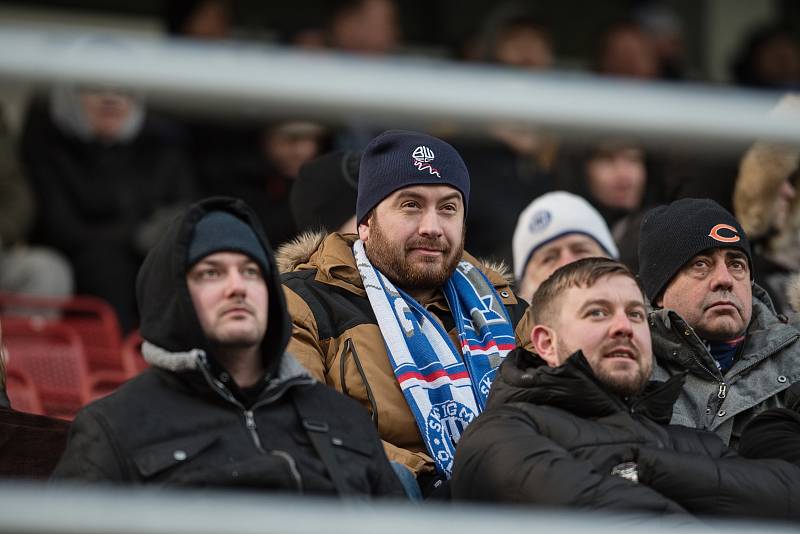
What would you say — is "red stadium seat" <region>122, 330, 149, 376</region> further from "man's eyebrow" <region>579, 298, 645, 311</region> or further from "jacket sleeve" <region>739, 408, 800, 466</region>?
"jacket sleeve" <region>739, 408, 800, 466</region>

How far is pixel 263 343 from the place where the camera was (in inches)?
140

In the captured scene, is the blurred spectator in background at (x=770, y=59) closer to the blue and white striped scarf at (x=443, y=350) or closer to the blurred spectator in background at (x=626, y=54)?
the blurred spectator in background at (x=626, y=54)

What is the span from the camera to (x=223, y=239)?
11.2 feet

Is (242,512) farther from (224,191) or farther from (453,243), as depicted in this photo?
(224,191)

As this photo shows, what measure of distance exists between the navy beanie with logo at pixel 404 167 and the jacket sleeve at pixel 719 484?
1.39 metres

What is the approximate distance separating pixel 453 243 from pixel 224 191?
3.13m

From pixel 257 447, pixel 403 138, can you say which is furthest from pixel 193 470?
pixel 403 138

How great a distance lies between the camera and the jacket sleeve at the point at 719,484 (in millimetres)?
3453

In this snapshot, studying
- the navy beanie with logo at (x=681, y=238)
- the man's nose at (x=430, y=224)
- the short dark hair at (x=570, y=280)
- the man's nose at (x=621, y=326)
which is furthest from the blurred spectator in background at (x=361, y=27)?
the man's nose at (x=621, y=326)

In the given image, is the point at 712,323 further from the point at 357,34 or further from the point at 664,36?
the point at 664,36

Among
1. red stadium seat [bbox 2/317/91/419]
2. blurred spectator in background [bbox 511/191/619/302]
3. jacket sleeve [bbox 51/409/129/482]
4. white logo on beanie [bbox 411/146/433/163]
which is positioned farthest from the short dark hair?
red stadium seat [bbox 2/317/91/419]

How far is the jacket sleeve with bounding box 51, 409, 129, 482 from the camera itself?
3105 millimetres

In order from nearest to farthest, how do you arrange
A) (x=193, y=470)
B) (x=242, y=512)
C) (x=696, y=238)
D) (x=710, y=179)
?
(x=242, y=512) → (x=193, y=470) → (x=696, y=238) → (x=710, y=179)

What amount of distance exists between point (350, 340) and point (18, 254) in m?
2.95
